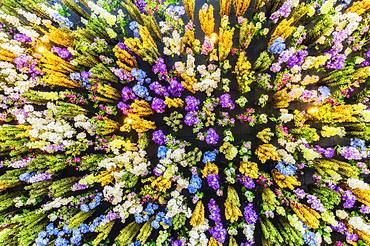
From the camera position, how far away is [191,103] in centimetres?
613

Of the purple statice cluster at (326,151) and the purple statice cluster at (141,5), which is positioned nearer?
the purple statice cluster at (326,151)

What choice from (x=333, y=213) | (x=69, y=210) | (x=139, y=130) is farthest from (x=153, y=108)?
(x=333, y=213)

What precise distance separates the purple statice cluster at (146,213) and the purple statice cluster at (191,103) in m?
2.15

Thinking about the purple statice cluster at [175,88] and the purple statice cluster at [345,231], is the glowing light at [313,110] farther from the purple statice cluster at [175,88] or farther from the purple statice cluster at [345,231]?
the purple statice cluster at [175,88]

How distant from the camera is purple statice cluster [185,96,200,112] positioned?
6121 millimetres

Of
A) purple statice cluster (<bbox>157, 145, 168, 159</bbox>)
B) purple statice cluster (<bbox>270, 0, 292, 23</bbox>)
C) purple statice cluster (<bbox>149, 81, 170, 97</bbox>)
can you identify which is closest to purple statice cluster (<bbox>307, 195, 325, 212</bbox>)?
purple statice cluster (<bbox>157, 145, 168, 159</bbox>)

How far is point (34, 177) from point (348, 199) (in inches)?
249

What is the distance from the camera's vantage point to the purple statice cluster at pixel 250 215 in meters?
5.75

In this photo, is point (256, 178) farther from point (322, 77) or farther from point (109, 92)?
point (109, 92)

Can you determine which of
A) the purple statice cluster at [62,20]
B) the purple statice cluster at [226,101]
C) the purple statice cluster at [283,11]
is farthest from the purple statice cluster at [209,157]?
the purple statice cluster at [62,20]

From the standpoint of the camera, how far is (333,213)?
231 inches

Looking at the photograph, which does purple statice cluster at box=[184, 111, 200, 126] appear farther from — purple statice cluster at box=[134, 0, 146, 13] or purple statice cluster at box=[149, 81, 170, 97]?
purple statice cluster at box=[134, 0, 146, 13]

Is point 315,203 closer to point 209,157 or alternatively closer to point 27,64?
point 209,157

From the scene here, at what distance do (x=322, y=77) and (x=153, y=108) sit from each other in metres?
3.74
